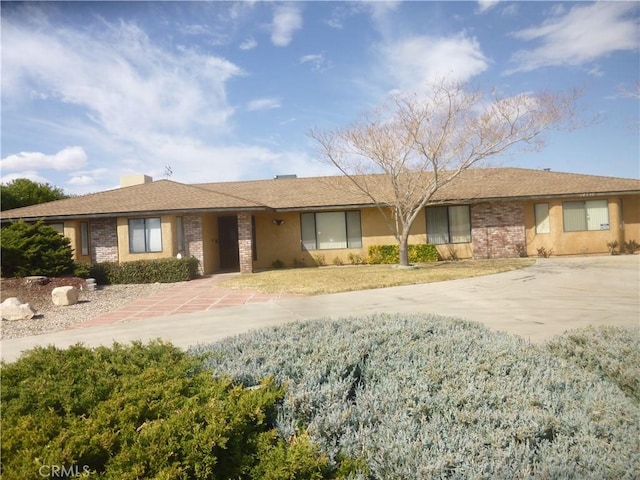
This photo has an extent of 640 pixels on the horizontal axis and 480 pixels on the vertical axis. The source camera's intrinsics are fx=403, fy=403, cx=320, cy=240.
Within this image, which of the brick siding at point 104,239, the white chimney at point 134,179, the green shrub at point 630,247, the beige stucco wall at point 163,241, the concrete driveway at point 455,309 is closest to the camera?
the concrete driveway at point 455,309

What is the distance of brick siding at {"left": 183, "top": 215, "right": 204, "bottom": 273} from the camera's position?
17.7 meters

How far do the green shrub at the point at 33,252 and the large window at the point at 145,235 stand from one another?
3.26 meters

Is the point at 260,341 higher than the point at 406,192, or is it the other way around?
the point at 406,192

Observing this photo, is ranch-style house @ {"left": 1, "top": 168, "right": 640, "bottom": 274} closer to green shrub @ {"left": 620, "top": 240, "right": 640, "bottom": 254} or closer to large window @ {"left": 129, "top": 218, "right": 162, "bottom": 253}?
large window @ {"left": 129, "top": 218, "right": 162, "bottom": 253}

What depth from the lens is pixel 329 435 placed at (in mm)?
2643

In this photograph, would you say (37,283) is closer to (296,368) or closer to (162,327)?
(162,327)

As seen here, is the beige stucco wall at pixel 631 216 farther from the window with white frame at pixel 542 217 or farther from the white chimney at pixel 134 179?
the white chimney at pixel 134 179

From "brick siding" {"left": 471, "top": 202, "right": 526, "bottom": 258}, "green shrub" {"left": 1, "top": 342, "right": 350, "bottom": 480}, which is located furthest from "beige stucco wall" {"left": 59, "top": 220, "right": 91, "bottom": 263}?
"brick siding" {"left": 471, "top": 202, "right": 526, "bottom": 258}

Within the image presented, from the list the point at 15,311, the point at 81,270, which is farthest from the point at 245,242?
the point at 15,311

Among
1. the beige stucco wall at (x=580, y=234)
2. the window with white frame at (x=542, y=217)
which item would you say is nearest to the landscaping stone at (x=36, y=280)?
the beige stucco wall at (x=580, y=234)

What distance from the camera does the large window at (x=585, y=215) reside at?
19281 millimetres

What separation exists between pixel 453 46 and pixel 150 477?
7.66m

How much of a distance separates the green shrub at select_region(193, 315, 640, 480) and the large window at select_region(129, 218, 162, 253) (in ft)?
47.9

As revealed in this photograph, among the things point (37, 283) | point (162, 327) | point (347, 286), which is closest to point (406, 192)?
point (347, 286)
